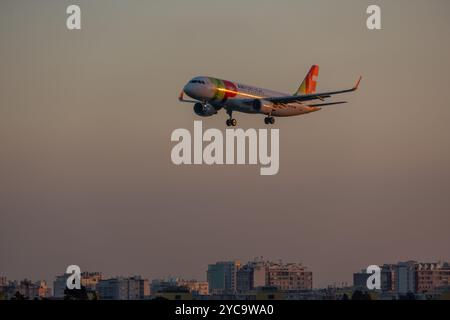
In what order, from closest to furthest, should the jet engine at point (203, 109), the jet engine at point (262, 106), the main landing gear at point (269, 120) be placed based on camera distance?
1. the jet engine at point (203, 109)
2. the jet engine at point (262, 106)
3. the main landing gear at point (269, 120)

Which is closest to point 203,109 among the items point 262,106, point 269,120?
point 262,106

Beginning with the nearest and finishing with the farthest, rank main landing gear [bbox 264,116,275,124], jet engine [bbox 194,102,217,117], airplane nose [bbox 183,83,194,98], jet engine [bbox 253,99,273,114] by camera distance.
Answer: airplane nose [bbox 183,83,194,98], jet engine [bbox 194,102,217,117], jet engine [bbox 253,99,273,114], main landing gear [bbox 264,116,275,124]

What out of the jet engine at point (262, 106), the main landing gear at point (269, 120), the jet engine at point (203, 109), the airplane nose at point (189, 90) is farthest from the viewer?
the main landing gear at point (269, 120)

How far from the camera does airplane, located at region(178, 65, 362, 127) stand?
382 ft

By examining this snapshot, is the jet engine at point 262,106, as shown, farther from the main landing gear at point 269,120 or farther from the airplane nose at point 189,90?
the airplane nose at point 189,90

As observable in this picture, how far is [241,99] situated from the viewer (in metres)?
119

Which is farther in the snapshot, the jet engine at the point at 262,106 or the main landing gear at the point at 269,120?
the main landing gear at the point at 269,120

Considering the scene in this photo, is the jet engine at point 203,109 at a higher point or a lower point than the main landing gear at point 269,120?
higher

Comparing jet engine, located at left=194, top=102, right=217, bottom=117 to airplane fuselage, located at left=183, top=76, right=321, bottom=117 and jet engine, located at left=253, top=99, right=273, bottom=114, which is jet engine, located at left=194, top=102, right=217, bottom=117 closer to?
airplane fuselage, located at left=183, top=76, right=321, bottom=117

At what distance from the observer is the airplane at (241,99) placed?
116 metres

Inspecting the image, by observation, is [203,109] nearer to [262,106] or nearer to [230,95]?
[230,95]

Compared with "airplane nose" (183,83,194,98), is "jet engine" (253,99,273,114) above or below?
below

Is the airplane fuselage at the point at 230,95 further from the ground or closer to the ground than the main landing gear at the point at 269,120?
further from the ground

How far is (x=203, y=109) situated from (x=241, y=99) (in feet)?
12.7
